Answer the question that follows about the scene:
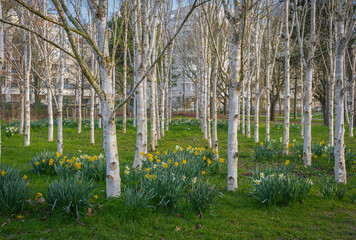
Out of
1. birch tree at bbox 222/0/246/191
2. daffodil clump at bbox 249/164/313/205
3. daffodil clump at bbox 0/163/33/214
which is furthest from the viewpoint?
birch tree at bbox 222/0/246/191

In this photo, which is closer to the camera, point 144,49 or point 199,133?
point 144,49

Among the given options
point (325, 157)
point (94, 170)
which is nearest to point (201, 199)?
point (94, 170)

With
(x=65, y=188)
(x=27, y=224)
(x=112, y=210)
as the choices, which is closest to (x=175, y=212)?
(x=112, y=210)

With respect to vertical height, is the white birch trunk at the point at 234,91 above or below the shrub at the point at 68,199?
above

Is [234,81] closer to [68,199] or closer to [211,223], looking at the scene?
[211,223]

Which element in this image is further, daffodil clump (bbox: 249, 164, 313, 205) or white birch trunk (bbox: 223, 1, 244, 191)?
white birch trunk (bbox: 223, 1, 244, 191)

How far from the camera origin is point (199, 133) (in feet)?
43.3

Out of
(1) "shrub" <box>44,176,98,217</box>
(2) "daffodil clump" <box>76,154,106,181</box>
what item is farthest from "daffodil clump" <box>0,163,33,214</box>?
(2) "daffodil clump" <box>76,154,106,181</box>

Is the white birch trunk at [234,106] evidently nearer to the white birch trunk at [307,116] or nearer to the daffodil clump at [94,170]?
the daffodil clump at [94,170]

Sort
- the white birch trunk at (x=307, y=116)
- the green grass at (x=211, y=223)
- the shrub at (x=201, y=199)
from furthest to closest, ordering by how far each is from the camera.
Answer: the white birch trunk at (x=307, y=116) → the shrub at (x=201, y=199) → the green grass at (x=211, y=223)

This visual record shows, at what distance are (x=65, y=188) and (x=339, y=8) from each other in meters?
5.64

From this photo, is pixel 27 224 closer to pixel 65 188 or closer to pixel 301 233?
pixel 65 188

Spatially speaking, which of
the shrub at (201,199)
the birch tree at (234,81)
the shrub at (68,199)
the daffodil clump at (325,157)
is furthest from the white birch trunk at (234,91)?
the daffodil clump at (325,157)

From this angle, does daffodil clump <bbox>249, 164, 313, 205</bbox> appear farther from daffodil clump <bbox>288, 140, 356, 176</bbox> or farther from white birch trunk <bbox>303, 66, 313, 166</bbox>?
daffodil clump <bbox>288, 140, 356, 176</bbox>
